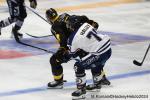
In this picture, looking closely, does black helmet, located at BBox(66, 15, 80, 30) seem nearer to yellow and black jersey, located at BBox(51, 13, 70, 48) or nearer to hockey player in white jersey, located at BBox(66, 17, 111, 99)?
hockey player in white jersey, located at BBox(66, 17, 111, 99)

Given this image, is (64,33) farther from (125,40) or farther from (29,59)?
(125,40)

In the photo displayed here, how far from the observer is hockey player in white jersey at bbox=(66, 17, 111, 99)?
6305mm

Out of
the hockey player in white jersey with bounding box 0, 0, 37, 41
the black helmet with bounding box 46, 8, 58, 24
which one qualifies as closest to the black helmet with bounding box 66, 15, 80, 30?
the black helmet with bounding box 46, 8, 58, 24

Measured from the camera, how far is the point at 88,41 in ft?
20.8

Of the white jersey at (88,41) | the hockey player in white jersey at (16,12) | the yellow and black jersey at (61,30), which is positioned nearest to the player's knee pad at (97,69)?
the white jersey at (88,41)

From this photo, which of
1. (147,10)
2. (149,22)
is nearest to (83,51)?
(149,22)

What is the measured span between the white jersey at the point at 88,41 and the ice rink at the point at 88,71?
0.58 metres

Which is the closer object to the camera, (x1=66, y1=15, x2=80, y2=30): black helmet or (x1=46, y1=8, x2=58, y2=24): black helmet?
(x1=66, y1=15, x2=80, y2=30): black helmet

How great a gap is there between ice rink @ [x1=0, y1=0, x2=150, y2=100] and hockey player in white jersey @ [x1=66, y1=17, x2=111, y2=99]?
0.23 metres

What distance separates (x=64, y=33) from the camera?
258 inches

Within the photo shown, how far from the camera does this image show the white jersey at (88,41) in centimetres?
629

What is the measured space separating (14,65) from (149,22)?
6.21 m

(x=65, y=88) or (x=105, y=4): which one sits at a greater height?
(x=65, y=88)

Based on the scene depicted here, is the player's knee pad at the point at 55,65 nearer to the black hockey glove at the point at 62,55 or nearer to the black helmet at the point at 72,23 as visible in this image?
the black hockey glove at the point at 62,55
